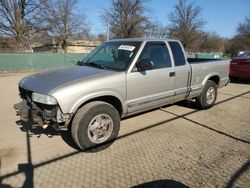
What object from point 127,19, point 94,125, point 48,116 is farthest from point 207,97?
point 127,19

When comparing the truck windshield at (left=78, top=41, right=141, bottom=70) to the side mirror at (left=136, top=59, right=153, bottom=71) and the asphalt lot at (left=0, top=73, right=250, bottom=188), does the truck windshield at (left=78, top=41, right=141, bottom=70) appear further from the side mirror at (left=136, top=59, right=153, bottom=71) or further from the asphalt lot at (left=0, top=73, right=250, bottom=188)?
the asphalt lot at (left=0, top=73, right=250, bottom=188)

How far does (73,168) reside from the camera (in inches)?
151

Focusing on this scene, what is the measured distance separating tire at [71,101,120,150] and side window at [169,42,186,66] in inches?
82.8

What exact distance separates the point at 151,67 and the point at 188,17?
61601 mm

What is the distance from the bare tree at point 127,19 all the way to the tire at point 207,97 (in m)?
43.5

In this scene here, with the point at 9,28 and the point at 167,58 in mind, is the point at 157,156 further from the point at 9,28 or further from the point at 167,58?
the point at 9,28

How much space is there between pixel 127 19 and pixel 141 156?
4816cm

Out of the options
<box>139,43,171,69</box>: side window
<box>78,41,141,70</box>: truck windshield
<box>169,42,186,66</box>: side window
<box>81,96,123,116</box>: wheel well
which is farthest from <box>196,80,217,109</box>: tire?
<box>81,96,123,116</box>: wheel well

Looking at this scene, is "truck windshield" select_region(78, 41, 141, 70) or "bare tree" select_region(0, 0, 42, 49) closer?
"truck windshield" select_region(78, 41, 141, 70)

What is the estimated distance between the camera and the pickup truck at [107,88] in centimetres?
408

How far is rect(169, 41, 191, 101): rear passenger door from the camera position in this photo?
19.0ft

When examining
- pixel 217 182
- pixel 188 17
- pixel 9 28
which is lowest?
pixel 217 182

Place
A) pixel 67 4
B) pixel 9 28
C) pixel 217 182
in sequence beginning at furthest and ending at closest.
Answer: pixel 67 4 < pixel 9 28 < pixel 217 182

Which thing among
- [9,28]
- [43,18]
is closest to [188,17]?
[43,18]
